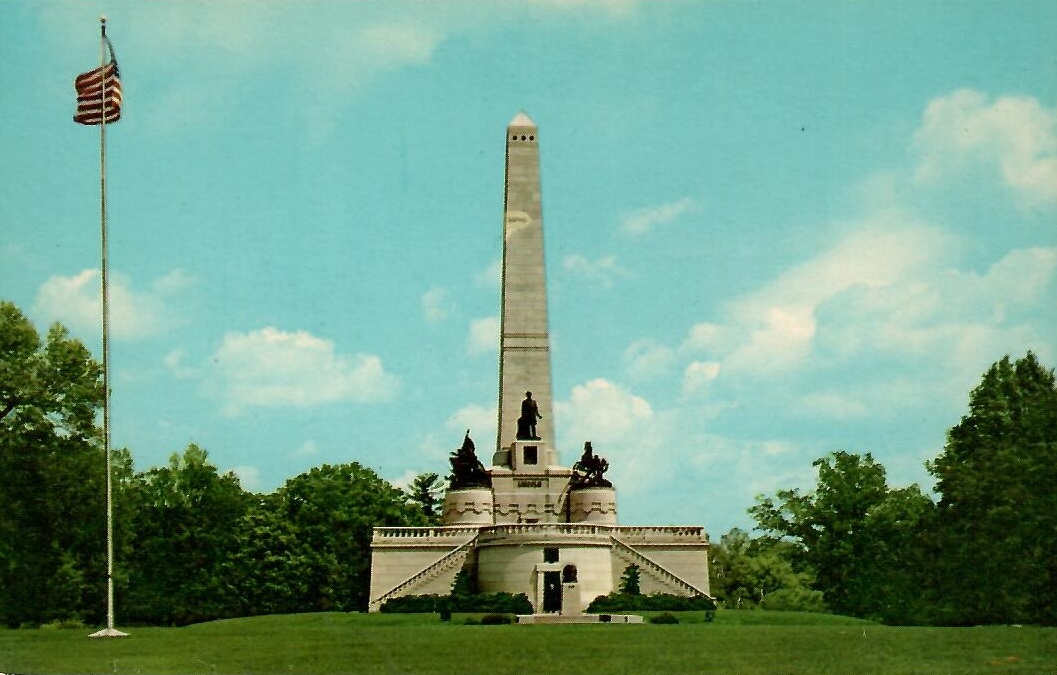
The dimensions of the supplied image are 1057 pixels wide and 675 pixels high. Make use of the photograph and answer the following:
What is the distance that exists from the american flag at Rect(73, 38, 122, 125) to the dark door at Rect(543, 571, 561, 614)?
28.1 m

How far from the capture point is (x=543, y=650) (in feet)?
110

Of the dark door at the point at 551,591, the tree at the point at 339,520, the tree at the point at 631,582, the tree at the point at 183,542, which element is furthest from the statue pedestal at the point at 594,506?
the tree at the point at 183,542

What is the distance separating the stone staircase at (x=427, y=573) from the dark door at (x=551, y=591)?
16.7 ft

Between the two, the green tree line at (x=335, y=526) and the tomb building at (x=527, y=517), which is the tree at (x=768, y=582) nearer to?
the green tree line at (x=335, y=526)

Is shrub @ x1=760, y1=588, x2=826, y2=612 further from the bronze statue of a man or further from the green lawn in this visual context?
the green lawn

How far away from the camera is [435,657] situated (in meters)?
31.8

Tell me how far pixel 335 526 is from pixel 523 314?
54.1 ft

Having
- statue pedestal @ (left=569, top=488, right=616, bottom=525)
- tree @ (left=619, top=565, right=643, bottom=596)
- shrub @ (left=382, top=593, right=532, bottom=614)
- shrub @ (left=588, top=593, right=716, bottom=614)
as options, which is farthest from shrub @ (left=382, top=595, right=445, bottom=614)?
statue pedestal @ (left=569, top=488, right=616, bottom=525)

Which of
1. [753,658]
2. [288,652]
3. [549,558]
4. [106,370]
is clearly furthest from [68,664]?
[549,558]

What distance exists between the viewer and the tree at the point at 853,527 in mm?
72000

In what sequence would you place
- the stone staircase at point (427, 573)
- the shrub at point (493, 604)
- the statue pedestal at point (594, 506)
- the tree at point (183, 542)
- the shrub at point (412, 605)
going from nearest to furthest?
the shrub at point (493, 604) < the shrub at point (412, 605) < the stone staircase at point (427, 573) < the statue pedestal at point (594, 506) < the tree at point (183, 542)

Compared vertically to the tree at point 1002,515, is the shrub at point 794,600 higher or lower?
lower

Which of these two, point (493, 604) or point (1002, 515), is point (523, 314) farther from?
point (1002, 515)

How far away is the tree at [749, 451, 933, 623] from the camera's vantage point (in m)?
72.0
